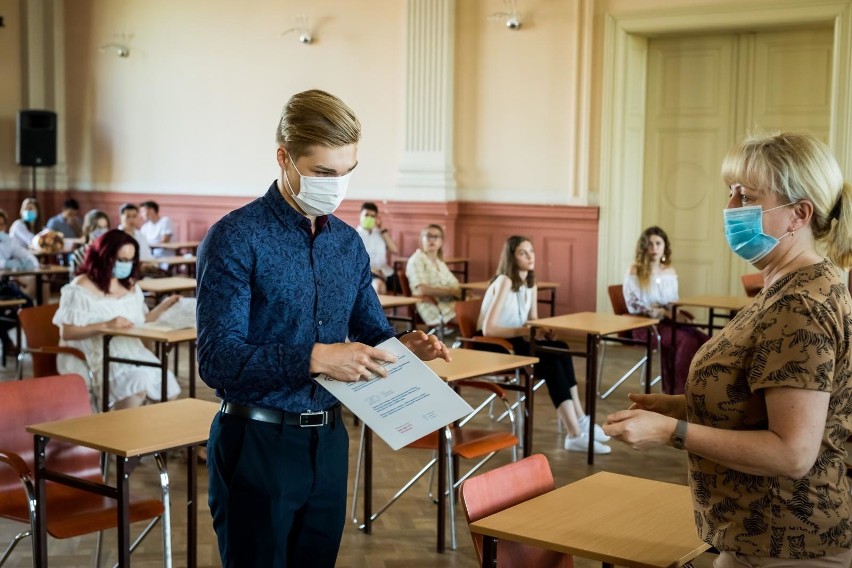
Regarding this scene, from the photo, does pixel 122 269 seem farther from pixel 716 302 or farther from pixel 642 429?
pixel 642 429

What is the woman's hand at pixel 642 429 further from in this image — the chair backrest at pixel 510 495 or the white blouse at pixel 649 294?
the white blouse at pixel 649 294

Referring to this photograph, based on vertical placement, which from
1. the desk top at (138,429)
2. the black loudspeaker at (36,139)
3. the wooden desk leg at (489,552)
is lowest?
the wooden desk leg at (489,552)

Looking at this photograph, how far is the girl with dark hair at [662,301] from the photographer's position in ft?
23.5

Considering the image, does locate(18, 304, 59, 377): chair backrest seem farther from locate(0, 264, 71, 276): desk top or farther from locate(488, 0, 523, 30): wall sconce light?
locate(488, 0, 523, 30): wall sconce light

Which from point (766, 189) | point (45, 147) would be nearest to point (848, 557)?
point (766, 189)

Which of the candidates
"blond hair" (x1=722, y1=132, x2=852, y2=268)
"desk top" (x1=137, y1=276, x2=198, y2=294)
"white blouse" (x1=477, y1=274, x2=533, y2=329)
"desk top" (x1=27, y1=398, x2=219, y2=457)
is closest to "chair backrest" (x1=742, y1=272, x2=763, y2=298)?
"white blouse" (x1=477, y1=274, x2=533, y2=329)

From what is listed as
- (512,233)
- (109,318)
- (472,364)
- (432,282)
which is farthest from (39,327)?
(512,233)

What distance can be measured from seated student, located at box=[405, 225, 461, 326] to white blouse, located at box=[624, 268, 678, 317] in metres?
1.67

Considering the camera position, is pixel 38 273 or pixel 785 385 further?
pixel 38 273

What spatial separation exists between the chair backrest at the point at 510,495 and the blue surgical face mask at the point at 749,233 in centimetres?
93

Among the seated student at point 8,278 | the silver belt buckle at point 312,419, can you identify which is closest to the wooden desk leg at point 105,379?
the seated student at point 8,278

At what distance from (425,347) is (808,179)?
2.94ft

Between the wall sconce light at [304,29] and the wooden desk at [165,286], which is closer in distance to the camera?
the wooden desk at [165,286]

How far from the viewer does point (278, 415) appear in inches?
87.0
